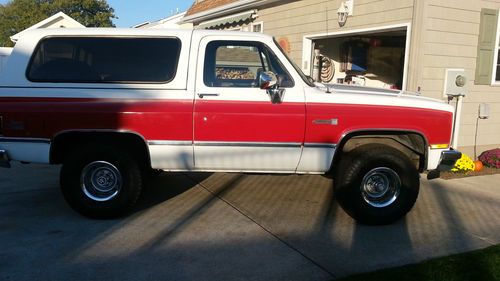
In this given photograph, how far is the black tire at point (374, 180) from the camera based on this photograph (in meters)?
4.99

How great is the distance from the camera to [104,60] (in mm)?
5012

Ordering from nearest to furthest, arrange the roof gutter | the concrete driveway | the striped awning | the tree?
the concrete driveway
the roof gutter
the striped awning
the tree

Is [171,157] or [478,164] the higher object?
[171,157]

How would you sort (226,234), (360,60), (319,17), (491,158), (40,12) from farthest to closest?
(40,12) → (360,60) → (319,17) → (491,158) → (226,234)

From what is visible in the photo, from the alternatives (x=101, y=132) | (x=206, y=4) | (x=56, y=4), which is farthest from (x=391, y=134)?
(x=56, y=4)

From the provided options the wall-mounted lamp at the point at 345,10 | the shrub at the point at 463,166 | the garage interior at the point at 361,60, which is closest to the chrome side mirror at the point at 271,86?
the shrub at the point at 463,166

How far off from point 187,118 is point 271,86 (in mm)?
931

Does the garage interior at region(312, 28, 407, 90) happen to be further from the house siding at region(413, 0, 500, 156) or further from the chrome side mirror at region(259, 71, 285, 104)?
the chrome side mirror at region(259, 71, 285, 104)

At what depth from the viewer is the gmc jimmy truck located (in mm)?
4855

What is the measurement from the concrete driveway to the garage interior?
18.1 feet

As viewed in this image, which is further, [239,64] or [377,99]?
[239,64]

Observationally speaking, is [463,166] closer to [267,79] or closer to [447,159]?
[447,159]

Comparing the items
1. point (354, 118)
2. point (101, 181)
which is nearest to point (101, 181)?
point (101, 181)

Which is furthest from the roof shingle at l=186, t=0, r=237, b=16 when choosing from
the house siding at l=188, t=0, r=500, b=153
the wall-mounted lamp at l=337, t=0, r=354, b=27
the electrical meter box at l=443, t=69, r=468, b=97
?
the electrical meter box at l=443, t=69, r=468, b=97
